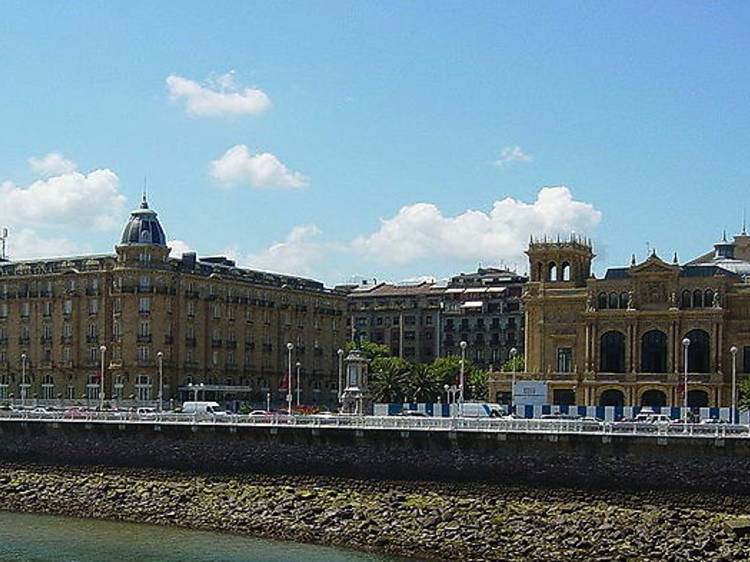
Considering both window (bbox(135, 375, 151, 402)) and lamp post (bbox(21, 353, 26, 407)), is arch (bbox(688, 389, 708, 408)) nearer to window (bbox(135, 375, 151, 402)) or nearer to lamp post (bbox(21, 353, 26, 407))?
window (bbox(135, 375, 151, 402))

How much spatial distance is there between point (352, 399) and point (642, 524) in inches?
1433

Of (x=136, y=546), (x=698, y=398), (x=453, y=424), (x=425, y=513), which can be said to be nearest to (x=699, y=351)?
(x=698, y=398)

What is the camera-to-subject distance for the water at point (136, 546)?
6719cm

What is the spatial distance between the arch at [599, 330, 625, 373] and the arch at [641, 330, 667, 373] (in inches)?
81.2

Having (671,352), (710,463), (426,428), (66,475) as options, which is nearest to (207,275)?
(671,352)

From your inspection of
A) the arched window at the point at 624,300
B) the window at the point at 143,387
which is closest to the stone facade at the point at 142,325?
the window at the point at 143,387

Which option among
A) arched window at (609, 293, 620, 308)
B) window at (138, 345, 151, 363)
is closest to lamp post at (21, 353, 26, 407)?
window at (138, 345, 151, 363)

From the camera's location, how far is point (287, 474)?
267 ft

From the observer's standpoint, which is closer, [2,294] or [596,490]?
[596,490]

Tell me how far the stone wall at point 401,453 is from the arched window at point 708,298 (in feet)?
209

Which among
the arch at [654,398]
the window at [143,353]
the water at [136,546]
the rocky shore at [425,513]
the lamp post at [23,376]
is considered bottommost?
the water at [136,546]

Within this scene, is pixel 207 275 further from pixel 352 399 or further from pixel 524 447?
pixel 524 447

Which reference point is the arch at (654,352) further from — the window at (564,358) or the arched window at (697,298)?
the window at (564,358)

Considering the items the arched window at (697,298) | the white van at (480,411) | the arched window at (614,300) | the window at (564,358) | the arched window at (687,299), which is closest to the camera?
the white van at (480,411)
